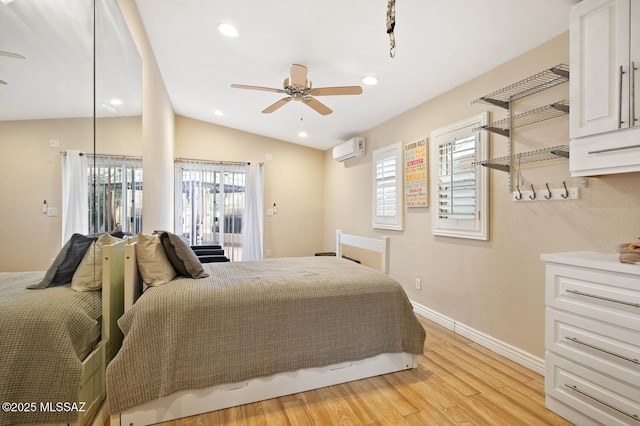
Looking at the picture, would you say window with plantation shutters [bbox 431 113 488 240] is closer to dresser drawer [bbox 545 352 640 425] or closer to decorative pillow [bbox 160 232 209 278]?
dresser drawer [bbox 545 352 640 425]

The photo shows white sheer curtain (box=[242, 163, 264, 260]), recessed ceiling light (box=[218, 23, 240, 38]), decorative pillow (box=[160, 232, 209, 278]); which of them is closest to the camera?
decorative pillow (box=[160, 232, 209, 278])

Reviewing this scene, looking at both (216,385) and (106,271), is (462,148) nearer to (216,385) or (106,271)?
(216,385)

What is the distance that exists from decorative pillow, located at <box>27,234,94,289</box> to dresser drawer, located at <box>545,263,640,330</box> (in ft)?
8.57

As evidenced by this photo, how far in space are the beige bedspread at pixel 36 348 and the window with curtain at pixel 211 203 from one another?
3.69 m

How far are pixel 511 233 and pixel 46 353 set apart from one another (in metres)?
2.96

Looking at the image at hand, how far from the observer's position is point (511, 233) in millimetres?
2359

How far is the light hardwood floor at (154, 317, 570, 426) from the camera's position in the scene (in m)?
1.63

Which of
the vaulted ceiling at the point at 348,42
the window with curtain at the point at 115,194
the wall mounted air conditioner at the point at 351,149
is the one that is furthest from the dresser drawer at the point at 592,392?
the wall mounted air conditioner at the point at 351,149

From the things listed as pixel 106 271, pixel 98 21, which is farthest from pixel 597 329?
pixel 98 21

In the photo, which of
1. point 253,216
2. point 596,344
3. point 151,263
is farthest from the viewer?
point 253,216

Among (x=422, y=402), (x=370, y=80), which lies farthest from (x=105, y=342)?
(x=370, y=80)

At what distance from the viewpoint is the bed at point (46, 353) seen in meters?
1.10

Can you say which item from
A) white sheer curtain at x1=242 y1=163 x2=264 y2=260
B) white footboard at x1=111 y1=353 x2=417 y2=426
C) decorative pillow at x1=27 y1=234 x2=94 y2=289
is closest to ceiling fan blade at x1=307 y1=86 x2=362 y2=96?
decorative pillow at x1=27 y1=234 x2=94 y2=289

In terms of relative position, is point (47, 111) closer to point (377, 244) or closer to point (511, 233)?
point (377, 244)
